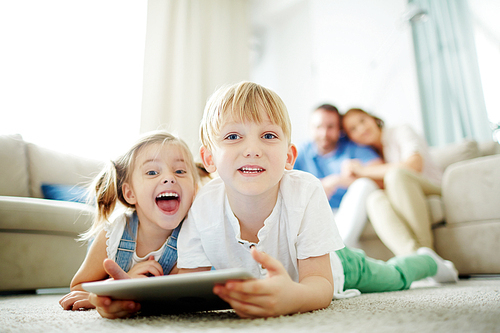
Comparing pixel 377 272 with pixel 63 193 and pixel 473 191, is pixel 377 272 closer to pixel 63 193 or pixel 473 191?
pixel 473 191

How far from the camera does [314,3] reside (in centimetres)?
397

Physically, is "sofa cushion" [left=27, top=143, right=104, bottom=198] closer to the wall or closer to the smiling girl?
the smiling girl

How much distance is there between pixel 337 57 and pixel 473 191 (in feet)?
8.49

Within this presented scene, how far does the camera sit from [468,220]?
5.27ft

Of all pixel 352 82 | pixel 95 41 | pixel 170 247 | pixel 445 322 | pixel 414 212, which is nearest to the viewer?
pixel 445 322

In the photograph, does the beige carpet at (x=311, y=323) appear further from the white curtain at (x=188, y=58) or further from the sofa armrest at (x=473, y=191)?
→ the white curtain at (x=188, y=58)

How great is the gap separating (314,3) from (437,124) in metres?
2.00

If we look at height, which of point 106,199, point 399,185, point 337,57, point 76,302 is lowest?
point 76,302

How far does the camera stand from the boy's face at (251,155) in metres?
0.77

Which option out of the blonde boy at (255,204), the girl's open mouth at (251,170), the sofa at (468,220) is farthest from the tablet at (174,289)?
the sofa at (468,220)

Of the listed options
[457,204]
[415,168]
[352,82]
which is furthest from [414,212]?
[352,82]

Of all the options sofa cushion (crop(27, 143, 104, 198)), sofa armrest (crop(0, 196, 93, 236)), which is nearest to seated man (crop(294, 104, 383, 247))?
sofa armrest (crop(0, 196, 93, 236))

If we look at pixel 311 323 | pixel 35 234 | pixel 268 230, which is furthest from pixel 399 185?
pixel 35 234

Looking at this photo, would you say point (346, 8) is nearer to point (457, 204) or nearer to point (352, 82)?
point (352, 82)
